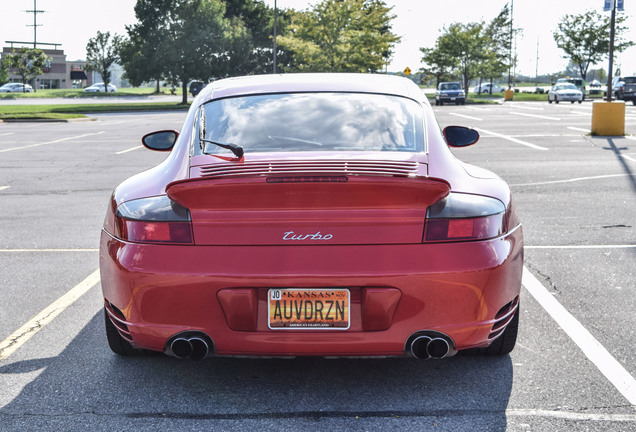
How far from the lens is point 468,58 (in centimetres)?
6425

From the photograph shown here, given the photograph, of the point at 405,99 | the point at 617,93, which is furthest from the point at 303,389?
the point at 617,93

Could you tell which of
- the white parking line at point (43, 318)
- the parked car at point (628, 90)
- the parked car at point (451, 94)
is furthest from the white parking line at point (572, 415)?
the parked car at point (628, 90)

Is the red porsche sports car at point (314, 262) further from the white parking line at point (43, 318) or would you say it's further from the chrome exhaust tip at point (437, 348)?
the white parking line at point (43, 318)

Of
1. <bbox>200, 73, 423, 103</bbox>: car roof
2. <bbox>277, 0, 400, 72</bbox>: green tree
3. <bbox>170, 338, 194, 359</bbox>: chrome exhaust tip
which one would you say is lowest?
<bbox>170, 338, 194, 359</bbox>: chrome exhaust tip

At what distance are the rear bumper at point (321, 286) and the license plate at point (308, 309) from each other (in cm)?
3

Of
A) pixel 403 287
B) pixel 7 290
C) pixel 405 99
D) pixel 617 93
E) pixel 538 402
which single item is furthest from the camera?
pixel 617 93

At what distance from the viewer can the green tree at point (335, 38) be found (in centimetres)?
5484

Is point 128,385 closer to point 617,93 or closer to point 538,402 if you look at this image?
point 538,402

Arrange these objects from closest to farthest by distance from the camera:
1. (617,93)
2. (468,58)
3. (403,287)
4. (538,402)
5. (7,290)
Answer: (403,287), (538,402), (7,290), (617,93), (468,58)

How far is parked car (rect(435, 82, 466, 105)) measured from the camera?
50000 mm

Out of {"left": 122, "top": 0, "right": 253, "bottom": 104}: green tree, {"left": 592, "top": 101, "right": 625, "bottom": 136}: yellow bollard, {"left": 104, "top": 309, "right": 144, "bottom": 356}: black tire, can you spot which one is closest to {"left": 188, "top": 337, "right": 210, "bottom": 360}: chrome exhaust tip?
{"left": 104, "top": 309, "right": 144, "bottom": 356}: black tire

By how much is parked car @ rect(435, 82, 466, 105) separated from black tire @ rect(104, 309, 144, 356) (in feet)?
156

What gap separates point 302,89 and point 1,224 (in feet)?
17.4

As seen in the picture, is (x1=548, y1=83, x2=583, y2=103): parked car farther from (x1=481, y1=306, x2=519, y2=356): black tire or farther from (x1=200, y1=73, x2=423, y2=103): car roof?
(x1=481, y1=306, x2=519, y2=356): black tire
